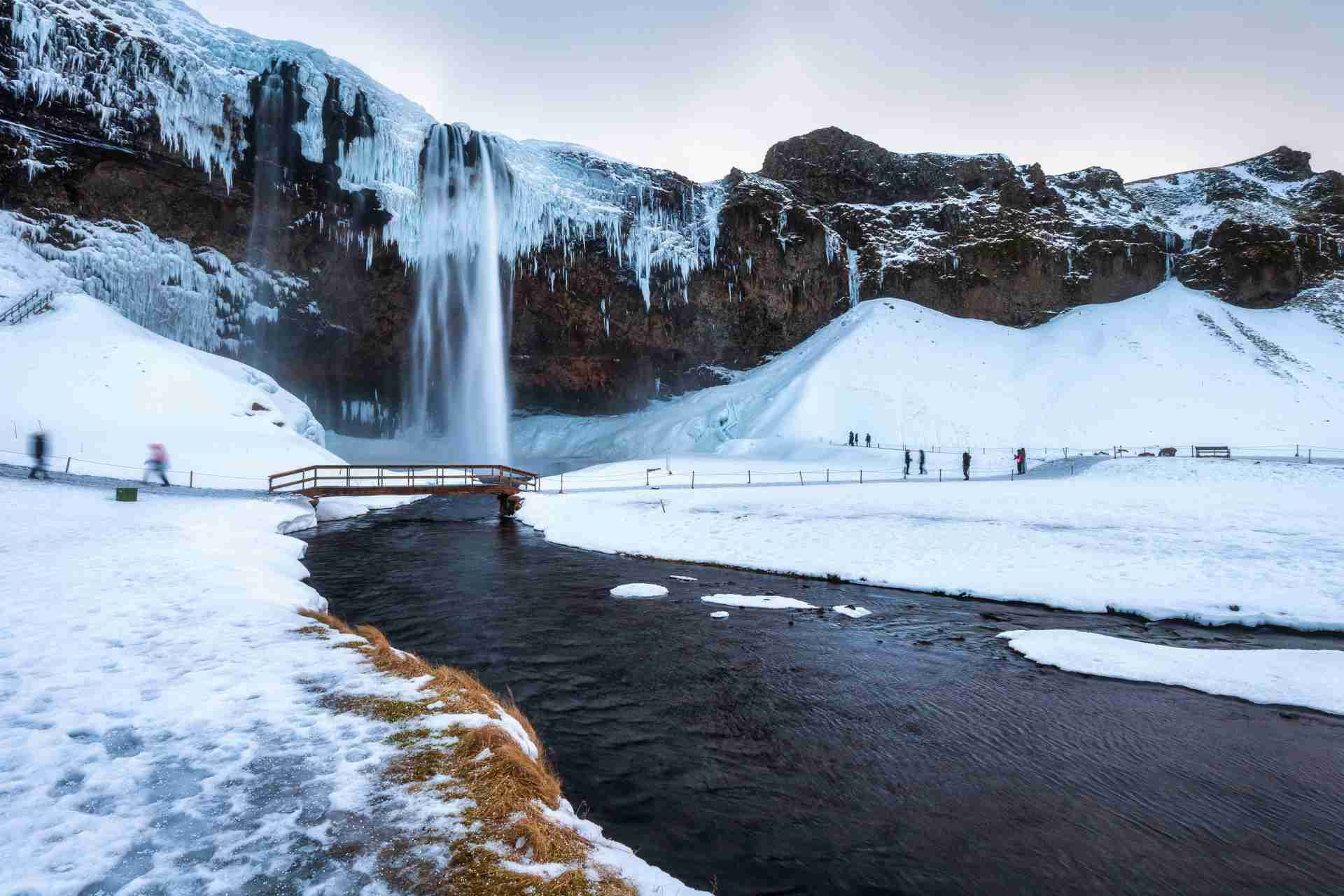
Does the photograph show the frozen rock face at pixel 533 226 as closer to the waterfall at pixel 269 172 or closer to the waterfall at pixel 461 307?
the waterfall at pixel 269 172

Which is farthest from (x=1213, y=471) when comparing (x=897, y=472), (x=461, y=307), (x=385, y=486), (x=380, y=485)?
(x=461, y=307)

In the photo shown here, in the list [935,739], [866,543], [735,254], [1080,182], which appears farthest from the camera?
[1080,182]

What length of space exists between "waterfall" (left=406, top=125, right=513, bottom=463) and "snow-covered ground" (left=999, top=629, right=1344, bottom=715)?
178 ft

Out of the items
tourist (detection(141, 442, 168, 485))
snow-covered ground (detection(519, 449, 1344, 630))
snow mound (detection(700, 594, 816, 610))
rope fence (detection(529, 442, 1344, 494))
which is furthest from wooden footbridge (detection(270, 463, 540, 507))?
snow mound (detection(700, 594, 816, 610))

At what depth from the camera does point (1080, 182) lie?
76.1 meters

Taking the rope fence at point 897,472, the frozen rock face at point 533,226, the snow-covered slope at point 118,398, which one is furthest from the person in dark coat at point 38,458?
the frozen rock face at point 533,226

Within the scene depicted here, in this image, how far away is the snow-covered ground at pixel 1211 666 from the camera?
25.3 ft

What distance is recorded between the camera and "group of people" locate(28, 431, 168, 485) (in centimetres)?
2108

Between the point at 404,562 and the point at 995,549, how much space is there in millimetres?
16797

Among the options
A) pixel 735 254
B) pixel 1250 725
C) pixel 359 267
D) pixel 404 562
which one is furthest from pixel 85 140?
pixel 1250 725

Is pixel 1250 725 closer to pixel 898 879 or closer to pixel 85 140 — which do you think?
pixel 898 879

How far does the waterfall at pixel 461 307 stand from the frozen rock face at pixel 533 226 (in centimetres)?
125

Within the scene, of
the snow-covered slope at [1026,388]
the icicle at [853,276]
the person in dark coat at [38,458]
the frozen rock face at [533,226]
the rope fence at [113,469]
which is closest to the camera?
the person in dark coat at [38,458]

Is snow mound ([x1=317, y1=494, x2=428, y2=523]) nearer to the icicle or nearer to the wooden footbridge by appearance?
the wooden footbridge
